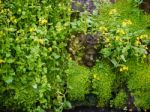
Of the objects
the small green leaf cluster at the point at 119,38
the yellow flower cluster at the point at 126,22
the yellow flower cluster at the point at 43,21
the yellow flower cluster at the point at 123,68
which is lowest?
the yellow flower cluster at the point at 123,68

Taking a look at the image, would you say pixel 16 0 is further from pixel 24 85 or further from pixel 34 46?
pixel 24 85

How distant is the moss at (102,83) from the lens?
6.21 m

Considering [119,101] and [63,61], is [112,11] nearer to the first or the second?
[63,61]

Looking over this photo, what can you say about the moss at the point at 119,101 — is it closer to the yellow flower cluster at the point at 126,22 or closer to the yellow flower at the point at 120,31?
the yellow flower at the point at 120,31

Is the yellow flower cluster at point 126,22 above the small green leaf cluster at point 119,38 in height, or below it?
above

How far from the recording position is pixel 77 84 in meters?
6.20

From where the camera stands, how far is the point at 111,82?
6277 mm

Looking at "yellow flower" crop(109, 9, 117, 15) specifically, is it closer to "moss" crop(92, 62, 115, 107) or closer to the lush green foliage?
the lush green foliage

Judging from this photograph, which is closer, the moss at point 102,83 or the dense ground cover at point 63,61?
the dense ground cover at point 63,61

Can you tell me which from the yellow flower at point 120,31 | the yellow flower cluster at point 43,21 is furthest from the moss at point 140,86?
the yellow flower cluster at point 43,21

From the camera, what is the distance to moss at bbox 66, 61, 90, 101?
616 centimetres

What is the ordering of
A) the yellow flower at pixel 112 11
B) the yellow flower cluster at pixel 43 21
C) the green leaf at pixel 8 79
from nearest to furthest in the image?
the green leaf at pixel 8 79 < the yellow flower cluster at pixel 43 21 < the yellow flower at pixel 112 11

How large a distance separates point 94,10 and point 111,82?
49.9 inches

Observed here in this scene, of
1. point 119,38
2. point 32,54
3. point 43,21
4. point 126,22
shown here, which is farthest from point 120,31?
point 32,54
